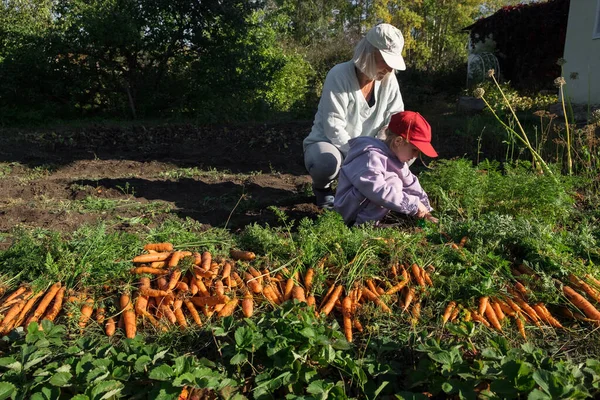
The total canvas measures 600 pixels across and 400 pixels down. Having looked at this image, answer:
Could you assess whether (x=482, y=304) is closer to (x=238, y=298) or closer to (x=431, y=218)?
(x=431, y=218)

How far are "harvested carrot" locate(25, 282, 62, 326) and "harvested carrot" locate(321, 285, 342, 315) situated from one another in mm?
1237

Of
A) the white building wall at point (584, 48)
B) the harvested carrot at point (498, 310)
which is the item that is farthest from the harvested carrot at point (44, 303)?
the white building wall at point (584, 48)

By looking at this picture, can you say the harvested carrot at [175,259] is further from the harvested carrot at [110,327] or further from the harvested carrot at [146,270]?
the harvested carrot at [110,327]

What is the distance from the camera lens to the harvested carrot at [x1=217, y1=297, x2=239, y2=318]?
7.48ft

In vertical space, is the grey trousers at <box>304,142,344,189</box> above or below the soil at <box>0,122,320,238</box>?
above

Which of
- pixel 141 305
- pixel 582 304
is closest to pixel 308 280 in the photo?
pixel 141 305

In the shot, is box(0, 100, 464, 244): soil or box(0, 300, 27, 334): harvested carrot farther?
box(0, 100, 464, 244): soil

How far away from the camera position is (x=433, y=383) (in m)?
1.74

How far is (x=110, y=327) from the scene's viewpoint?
219cm

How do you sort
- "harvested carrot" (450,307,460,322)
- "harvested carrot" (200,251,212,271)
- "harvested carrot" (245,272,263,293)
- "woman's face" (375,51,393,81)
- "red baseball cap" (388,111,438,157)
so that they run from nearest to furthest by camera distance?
"harvested carrot" (450,307,460,322)
"harvested carrot" (245,272,263,293)
"harvested carrot" (200,251,212,271)
"red baseball cap" (388,111,438,157)
"woman's face" (375,51,393,81)

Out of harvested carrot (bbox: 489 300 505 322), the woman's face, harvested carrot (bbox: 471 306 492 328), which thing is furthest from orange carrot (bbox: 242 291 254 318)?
the woman's face

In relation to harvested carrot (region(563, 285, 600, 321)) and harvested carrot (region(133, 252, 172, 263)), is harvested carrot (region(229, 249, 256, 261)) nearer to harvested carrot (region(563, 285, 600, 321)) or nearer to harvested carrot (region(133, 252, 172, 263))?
harvested carrot (region(133, 252, 172, 263))

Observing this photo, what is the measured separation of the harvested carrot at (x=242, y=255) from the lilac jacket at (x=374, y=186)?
2.97ft

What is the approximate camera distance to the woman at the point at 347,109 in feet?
12.5
